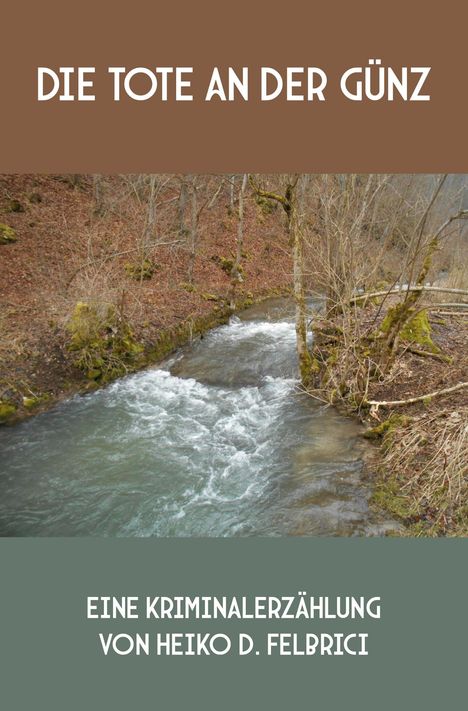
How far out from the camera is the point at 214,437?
9.18 meters

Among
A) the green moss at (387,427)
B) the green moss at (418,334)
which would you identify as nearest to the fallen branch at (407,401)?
the green moss at (387,427)

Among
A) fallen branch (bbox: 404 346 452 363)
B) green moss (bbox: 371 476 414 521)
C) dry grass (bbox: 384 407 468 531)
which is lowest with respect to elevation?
green moss (bbox: 371 476 414 521)

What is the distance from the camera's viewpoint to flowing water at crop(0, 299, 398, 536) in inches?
265

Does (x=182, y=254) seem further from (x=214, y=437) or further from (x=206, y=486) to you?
(x=206, y=486)

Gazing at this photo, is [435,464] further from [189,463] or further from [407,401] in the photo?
[189,463]

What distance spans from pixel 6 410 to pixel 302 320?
6.46 meters

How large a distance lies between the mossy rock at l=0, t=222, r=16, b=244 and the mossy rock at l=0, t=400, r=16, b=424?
7542mm

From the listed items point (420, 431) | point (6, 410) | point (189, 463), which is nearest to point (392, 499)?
point (420, 431)

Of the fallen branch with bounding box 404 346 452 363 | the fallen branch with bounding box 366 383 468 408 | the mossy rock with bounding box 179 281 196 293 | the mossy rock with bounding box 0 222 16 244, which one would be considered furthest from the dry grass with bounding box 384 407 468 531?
the mossy rock with bounding box 0 222 16 244

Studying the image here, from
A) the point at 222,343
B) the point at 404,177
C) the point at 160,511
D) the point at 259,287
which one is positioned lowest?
the point at 160,511

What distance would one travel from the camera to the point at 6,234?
49.9 ft

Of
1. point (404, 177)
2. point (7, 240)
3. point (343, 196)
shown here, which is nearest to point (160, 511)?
point (343, 196)

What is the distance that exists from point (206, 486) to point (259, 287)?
44.9 feet

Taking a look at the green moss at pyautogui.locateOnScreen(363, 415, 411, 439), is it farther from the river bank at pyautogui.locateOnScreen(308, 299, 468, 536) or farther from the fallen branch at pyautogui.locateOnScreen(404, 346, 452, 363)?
the fallen branch at pyautogui.locateOnScreen(404, 346, 452, 363)
